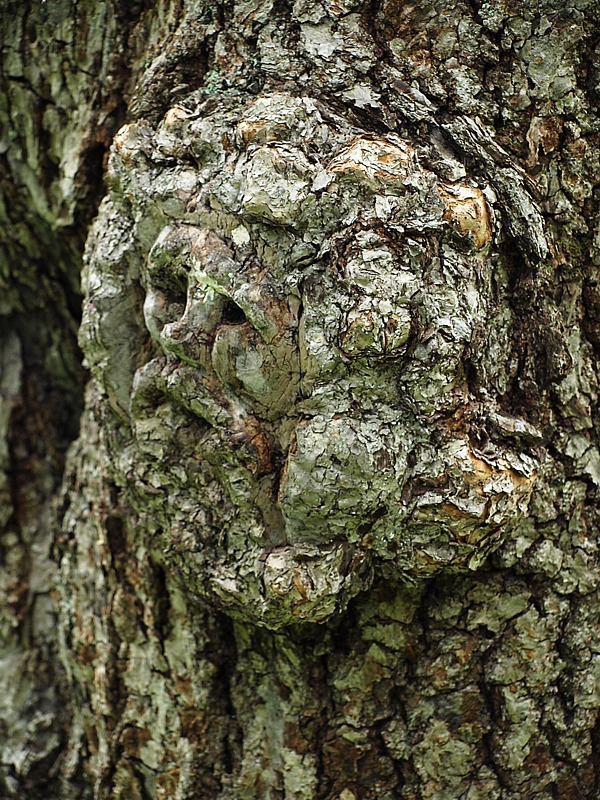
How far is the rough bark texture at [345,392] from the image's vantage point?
3.34 ft

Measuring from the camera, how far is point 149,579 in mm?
1307

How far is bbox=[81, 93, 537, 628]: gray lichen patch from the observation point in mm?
999

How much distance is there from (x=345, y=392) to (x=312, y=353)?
0.24 ft

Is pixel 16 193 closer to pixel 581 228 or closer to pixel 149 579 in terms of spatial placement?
pixel 149 579

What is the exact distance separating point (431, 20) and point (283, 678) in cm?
108

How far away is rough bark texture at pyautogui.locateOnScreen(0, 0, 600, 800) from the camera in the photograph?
1.02m

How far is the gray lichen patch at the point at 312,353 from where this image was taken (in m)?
1.00

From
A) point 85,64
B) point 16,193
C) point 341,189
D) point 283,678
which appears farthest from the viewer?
point 16,193

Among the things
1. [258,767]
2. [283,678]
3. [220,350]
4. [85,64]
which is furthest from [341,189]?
[258,767]

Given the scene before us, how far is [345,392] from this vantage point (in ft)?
3.37

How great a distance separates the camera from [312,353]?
3.35 feet

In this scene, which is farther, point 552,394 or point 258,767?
point 258,767

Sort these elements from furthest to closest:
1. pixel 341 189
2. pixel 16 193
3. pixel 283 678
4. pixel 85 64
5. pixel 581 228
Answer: pixel 16 193 → pixel 85 64 → pixel 283 678 → pixel 581 228 → pixel 341 189

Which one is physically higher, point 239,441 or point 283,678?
point 239,441
